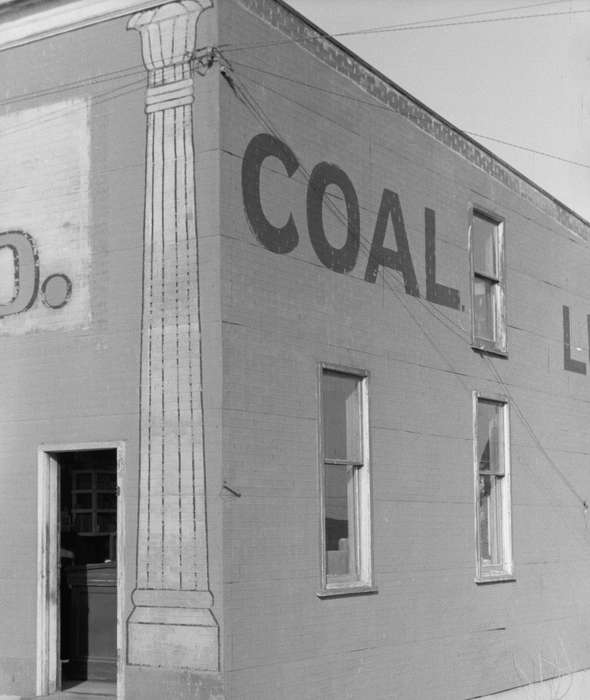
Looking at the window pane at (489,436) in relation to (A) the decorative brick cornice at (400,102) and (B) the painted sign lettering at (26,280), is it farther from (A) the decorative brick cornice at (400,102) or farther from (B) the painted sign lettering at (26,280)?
(B) the painted sign lettering at (26,280)

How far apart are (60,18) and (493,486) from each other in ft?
24.8

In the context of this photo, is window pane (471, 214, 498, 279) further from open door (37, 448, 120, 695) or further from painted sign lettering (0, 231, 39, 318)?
painted sign lettering (0, 231, 39, 318)

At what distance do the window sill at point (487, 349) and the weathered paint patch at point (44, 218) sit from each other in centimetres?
556

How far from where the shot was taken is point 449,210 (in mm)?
14586

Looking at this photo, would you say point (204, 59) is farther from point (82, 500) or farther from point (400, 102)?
point (82, 500)

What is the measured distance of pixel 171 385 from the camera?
10.3 meters

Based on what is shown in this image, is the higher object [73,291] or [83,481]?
[73,291]

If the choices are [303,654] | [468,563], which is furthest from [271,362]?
[468,563]

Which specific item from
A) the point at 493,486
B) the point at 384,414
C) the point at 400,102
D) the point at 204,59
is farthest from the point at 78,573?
the point at 400,102

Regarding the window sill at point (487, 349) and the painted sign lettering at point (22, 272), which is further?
the window sill at point (487, 349)

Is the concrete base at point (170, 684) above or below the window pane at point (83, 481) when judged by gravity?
below

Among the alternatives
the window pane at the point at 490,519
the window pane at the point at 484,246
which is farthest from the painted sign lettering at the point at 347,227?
the window pane at the point at 490,519

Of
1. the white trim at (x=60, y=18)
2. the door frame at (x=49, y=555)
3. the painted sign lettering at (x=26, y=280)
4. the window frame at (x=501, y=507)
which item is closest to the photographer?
the door frame at (x=49, y=555)

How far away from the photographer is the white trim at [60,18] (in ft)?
36.0
